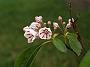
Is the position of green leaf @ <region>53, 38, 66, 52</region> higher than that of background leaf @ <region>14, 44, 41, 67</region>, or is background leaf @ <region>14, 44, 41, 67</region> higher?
green leaf @ <region>53, 38, 66, 52</region>

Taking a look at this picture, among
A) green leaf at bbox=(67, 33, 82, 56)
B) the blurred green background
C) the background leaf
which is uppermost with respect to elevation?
green leaf at bbox=(67, 33, 82, 56)

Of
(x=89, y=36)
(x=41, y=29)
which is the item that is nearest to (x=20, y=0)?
(x=89, y=36)

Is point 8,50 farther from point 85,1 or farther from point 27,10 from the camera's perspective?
point 85,1

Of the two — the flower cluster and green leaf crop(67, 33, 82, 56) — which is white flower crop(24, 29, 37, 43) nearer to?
the flower cluster

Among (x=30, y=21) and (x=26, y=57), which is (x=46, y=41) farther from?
(x=30, y=21)

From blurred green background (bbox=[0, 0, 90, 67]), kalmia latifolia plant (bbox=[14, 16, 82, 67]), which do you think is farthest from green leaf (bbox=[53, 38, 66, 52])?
blurred green background (bbox=[0, 0, 90, 67])

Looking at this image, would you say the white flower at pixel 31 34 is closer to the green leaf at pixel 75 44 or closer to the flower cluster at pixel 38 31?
the flower cluster at pixel 38 31
